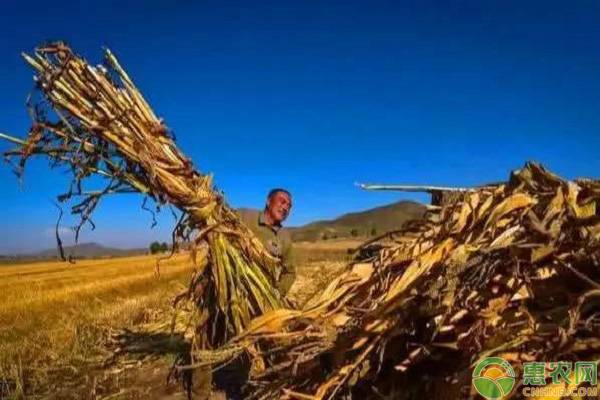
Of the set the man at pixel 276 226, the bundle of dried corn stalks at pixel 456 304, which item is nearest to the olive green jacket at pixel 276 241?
the man at pixel 276 226

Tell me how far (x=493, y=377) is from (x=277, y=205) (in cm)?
290

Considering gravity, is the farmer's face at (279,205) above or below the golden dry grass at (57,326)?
above

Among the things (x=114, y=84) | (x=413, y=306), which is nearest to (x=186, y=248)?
(x=114, y=84)

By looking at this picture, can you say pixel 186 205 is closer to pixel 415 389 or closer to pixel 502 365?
pixel 415 389

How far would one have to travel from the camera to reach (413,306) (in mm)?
2805

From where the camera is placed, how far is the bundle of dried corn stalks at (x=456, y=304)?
2506 millimetres

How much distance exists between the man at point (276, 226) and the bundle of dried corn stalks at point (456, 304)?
172cm

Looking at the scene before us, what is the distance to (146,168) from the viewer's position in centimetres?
439

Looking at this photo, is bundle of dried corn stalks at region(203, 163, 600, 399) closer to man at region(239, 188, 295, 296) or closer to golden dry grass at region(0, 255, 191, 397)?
man at region(239, 188, 295, 296)

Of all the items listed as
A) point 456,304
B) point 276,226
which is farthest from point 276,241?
point 456,304

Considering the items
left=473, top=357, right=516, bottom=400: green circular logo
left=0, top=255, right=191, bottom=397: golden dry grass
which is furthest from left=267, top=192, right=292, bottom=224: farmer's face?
left=473, top=357, right=516, bottom=400: green circular logo

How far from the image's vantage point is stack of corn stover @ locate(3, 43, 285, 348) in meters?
4.37

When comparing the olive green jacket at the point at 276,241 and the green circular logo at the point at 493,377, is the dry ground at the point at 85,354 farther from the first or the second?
the green circular logo at the point at 493,377

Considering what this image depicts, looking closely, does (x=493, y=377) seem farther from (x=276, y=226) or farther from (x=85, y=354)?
(x=85, y=354)
